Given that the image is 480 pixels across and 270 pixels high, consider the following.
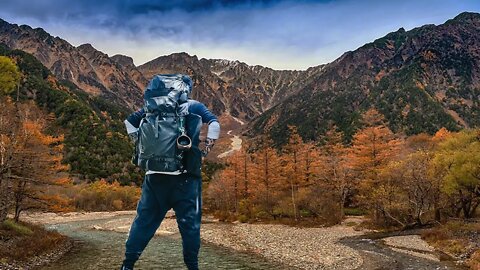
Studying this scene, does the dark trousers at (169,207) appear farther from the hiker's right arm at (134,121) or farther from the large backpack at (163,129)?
the hiker's right arm at (134,121)

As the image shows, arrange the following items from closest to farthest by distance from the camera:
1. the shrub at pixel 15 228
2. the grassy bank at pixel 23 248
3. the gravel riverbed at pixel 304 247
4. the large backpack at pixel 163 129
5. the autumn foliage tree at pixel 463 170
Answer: the large backpack at pixel 163 129
the grassy bank at pixel 23 248
the gravel riverbed at pixel 304 247
the shrub at pixel 15 228
the autumn foliage tree at pixel 463 170

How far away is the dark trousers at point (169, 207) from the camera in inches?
178

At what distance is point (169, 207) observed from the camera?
4.61 meters

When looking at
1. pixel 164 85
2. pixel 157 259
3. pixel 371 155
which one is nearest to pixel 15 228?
pixel 157 259

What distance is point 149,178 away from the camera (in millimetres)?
4473

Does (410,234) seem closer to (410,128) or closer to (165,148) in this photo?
(165,148)

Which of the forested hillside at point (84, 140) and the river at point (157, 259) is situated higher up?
the forested hillside at point (84, 140)

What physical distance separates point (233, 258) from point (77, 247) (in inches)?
377

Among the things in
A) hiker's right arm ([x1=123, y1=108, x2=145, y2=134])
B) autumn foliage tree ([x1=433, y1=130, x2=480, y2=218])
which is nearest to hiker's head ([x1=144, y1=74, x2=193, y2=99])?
hiker's right arm ([x1=123, y1=108, x2=145, y2=134])

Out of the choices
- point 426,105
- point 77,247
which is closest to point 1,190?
point 77,247

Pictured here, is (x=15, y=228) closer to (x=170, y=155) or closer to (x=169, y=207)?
(x=169, y=207)

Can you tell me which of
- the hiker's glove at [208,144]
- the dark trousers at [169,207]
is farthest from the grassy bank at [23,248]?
the hiker's glove at [208,144]

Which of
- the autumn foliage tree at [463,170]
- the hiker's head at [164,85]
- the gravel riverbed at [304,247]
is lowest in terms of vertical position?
the gravel riverbed at [304,247]

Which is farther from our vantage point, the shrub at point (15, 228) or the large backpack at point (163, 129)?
the shrub at point (15, 228)
